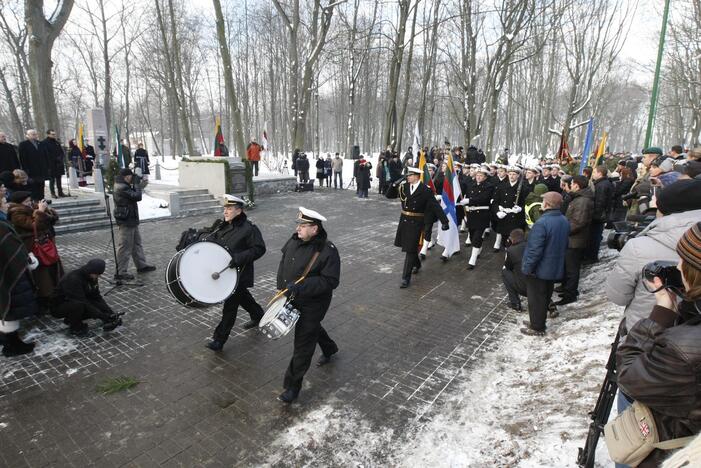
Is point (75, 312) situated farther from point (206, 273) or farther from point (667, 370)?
point (667, 370)

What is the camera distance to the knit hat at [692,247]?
179 cm

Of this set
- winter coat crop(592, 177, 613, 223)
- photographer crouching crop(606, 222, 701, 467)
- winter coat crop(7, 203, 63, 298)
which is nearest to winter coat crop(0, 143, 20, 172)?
winter coat crop(7, 203, 63, 298)

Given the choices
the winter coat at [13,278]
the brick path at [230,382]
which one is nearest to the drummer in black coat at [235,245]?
the brick path at [230,382]

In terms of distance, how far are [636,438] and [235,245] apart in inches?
160

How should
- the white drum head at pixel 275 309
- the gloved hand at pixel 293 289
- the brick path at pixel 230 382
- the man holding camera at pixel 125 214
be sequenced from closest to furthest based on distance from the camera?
the brick path at pixel 230 382 → the gloved hand at pixel 293 289 → the white drum head at pixel 275 309 → the man holding camera at pixel 125 214

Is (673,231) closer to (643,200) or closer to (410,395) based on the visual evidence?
(410,395)

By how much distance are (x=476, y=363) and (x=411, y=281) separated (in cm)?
305

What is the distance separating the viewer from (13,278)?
466cm

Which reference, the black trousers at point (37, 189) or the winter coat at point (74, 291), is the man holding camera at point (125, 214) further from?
the black trousers at point (37, 189)

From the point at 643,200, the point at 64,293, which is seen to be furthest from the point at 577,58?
the point at 64,293

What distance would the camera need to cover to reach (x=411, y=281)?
7.92 m

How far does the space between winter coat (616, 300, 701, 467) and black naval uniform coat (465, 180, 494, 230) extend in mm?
7055

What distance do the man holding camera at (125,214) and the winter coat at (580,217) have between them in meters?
7.59

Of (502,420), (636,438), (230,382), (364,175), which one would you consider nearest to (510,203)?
(502,420)
